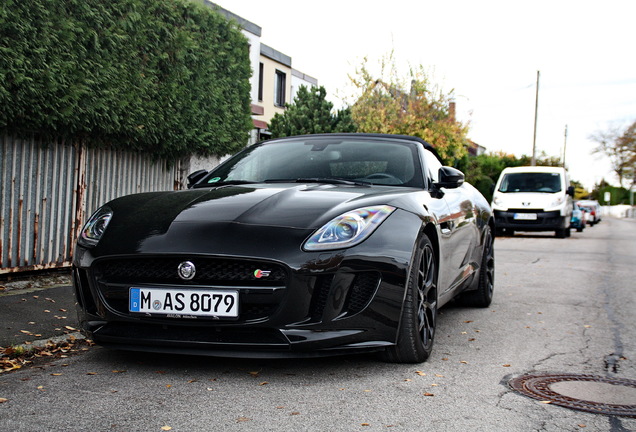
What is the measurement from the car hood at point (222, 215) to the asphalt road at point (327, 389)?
0.72 m

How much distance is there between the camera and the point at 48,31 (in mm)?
6902

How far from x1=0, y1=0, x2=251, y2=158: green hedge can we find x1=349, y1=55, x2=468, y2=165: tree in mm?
17337

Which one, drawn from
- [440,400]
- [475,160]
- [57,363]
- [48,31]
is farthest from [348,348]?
[475,160]

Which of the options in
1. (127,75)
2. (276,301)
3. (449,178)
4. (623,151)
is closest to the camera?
(276,301)

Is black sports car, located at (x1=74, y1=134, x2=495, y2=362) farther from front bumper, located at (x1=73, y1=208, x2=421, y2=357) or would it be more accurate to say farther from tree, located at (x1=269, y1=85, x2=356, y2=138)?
tree, located at (x1=269, y1=85, x2=356, y2=138)

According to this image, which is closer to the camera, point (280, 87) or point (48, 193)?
point (48, 193)

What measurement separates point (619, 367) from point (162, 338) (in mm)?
2781

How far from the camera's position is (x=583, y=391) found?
383 cm

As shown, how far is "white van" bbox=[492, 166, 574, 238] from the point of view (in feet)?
65.3

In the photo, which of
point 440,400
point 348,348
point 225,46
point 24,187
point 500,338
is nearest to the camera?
point 440,400

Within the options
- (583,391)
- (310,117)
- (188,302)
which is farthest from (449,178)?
(310,117)

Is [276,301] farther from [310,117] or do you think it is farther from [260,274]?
[310,117]

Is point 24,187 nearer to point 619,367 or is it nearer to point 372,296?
point 372,296

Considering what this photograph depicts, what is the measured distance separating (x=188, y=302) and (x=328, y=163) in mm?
1867
